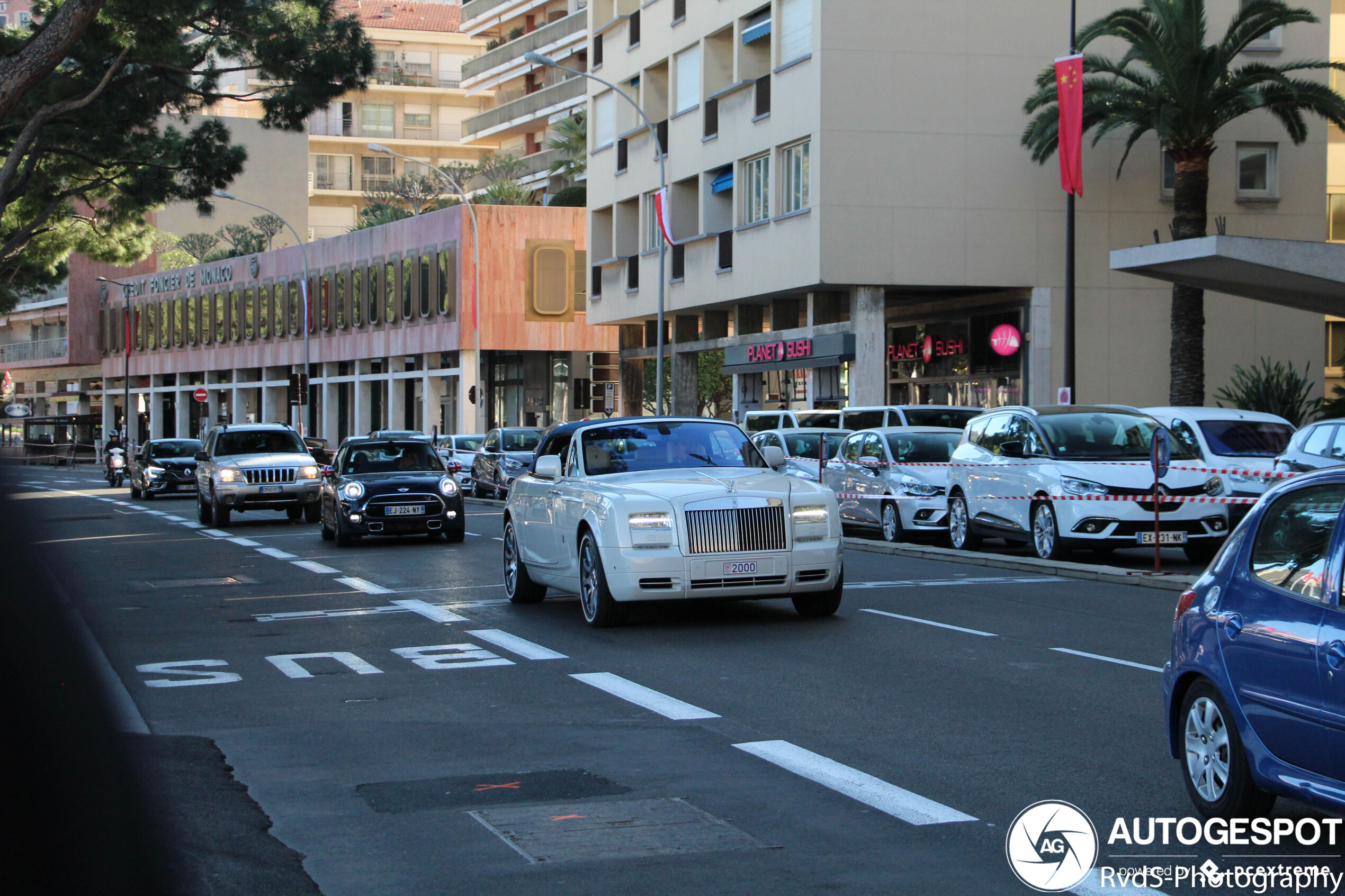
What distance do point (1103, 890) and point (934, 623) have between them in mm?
7459

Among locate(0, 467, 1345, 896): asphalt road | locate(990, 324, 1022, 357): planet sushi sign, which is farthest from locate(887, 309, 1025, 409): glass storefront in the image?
locate(0, 467, 1345, 896): asphalt road

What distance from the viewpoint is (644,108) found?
1957 inches

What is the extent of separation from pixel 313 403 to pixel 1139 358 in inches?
2009

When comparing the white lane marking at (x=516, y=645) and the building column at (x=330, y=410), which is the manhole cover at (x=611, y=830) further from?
the building column at (x=330, y=410)

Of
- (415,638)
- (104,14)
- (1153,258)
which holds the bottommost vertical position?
(415,638)

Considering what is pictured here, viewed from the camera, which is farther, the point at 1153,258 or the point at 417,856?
the point at 1153,258

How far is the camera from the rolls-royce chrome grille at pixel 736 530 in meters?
11.9

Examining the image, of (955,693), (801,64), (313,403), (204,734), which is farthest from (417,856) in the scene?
(313,403)

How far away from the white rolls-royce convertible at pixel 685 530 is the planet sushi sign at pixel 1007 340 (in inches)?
1008

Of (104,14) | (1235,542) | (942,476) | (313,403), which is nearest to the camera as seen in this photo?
(1235,542)

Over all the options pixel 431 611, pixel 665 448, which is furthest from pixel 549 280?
pixel 665 448

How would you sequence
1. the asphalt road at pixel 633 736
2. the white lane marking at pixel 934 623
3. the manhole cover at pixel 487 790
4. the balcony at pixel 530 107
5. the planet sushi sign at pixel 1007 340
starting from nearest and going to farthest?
the asphalt road at pixel 633 736
the manhole cover at pixel 487 790
the white lane marking at pixel 934 623
the planet sushi sign at pixel 1007 340
the balcony at pixel 530 107

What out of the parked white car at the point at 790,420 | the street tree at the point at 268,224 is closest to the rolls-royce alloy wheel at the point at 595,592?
the parked white car at the point at 790,420

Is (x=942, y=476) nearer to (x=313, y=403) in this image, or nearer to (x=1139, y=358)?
(x=1139, y=358)
